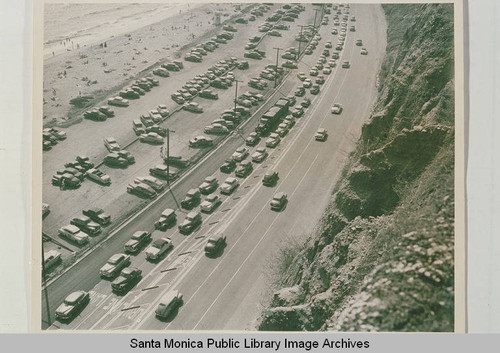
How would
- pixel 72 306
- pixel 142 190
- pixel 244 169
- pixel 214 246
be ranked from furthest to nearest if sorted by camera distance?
pixel 244 169 → pixel 142 190 → pixel 214 246 → pixel 72 306

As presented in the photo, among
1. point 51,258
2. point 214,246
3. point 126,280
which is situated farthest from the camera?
point 214,246

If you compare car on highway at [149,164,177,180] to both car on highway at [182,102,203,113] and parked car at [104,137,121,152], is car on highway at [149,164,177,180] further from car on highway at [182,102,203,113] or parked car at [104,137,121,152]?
car on highway at [182,102,203,113]

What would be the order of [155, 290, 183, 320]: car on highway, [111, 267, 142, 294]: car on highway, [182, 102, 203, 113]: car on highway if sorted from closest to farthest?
[155, 290, 183, 320]: car on highway < [111, 267, 142, 294]: car on highway < [182, 102, 203, 113]: car on highway

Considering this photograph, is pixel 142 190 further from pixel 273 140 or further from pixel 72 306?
pixel 273 140

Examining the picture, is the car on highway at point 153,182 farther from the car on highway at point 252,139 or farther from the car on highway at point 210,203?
the car on highway at point 252,139

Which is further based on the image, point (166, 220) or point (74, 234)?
point (166, 220)

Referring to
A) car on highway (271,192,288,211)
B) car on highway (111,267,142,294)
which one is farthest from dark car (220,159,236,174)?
car on highway (111,267,142,294)

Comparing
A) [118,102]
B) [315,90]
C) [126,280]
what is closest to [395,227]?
[126,280]
